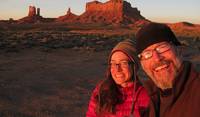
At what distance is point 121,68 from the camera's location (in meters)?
4.39

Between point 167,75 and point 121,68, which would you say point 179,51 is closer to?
point 167,75

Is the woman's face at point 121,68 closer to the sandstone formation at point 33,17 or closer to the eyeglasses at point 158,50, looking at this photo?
the eyeglasses at point 158,50

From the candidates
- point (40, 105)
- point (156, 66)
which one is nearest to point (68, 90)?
point (40, 105)

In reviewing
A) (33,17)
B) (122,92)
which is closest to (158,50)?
(122,92)

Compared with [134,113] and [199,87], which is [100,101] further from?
[199,87]

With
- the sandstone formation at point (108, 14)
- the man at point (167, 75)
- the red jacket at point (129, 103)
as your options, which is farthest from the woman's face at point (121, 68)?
the sandstone formation at point (108, 14)

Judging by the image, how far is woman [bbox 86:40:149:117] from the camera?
4.37m

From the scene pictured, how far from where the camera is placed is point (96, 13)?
12400cm

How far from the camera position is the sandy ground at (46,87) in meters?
11.6

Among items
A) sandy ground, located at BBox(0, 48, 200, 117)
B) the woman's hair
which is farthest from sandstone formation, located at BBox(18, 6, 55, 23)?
the woman's hair

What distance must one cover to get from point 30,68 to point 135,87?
52.5 feet

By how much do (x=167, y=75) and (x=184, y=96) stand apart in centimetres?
23

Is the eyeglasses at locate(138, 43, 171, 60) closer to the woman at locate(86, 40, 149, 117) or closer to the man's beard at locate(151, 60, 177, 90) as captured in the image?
the man's beard at locate(151, 60, 177, 90)

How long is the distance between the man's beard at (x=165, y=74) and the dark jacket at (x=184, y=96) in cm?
5
